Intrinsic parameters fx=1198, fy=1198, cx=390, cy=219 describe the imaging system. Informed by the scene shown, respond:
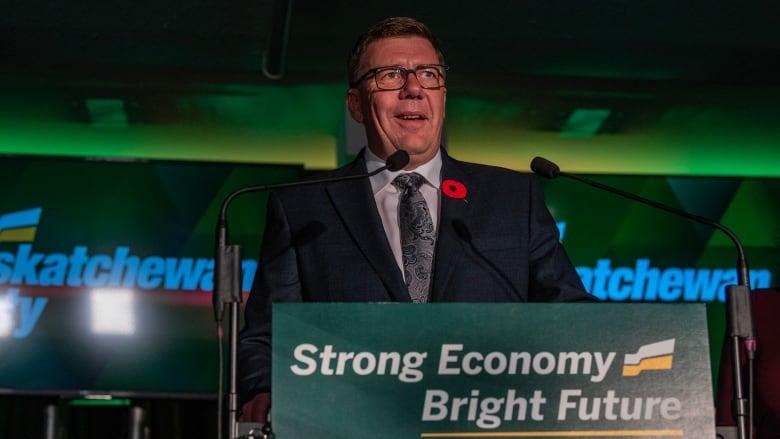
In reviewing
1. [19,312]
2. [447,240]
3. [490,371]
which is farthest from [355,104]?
[19,312]

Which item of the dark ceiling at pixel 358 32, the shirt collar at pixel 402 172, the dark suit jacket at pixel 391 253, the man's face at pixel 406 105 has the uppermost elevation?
the dark ceiling at pixel 358 32

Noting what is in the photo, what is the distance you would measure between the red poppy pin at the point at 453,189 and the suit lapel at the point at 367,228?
14 centimetres

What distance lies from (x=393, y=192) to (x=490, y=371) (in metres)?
0.77

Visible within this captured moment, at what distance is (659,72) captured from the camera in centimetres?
536

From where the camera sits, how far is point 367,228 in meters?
2.32

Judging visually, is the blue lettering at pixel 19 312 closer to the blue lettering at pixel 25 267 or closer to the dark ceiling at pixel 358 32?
the blue lettering at pixel 25 267

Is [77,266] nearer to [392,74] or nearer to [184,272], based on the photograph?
[184,272]

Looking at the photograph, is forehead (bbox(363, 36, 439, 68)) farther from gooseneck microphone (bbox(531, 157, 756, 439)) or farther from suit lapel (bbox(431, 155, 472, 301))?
gooseneck microphone (bbox(531, 157, 756, 439))

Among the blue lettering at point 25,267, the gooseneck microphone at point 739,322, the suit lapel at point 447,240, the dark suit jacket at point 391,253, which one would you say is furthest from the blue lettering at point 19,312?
the gooseneck microphone at point 739,322

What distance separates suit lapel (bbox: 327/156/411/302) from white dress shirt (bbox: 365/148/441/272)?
46mm

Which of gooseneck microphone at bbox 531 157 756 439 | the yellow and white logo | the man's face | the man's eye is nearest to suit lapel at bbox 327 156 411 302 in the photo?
the man's face

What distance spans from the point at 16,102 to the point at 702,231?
10.7ft

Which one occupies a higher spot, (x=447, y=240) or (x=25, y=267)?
(x=25, y=267)

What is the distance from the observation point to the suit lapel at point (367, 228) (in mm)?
2252
